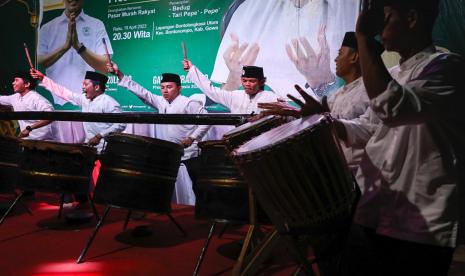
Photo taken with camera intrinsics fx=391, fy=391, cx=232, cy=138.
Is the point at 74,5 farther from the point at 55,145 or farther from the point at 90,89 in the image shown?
the point at 55,145

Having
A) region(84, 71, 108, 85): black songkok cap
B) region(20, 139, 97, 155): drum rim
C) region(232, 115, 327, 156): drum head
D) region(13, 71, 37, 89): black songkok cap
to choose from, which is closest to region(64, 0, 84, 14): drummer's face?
region(84, 71, 108, 85): black songkok cap

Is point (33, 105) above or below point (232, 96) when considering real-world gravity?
below

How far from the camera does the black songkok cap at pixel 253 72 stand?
524cm

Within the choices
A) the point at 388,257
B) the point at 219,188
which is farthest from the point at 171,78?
the point at 388,257

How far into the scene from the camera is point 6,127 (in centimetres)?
533

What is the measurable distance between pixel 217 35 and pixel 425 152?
465cm

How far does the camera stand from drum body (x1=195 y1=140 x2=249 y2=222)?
2709mm

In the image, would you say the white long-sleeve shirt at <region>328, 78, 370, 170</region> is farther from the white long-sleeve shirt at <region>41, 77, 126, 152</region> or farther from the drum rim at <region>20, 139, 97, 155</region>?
the white long-sleeve shirt at <region>41, 77, 126, 152</region>

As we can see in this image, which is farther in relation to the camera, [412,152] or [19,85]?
[19,85]

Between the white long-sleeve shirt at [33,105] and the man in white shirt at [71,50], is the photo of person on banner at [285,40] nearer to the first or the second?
the man in white shirt at [71,50]

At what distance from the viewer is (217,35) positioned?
557 centimetres

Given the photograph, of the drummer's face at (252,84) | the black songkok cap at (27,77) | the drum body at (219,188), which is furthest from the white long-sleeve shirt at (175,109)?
the drum body at (219,188)

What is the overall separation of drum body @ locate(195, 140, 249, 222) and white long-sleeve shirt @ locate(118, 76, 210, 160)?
2844mm

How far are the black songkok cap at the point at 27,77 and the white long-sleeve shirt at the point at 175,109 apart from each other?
1.85 metres
